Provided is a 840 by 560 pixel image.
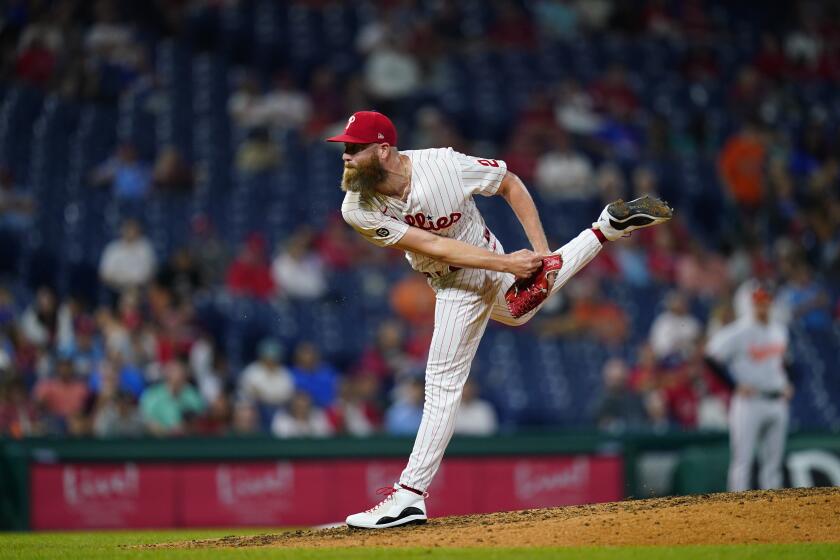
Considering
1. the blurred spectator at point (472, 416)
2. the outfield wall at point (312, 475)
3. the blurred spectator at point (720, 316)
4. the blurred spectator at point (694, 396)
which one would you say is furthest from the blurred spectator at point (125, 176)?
the blurred spectator at point (720, 316)

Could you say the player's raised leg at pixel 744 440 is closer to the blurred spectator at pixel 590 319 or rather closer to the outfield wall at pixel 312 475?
the outfield wall at pixel 312 475

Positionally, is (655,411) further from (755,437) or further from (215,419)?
(215,419)

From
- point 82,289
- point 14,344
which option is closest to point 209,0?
point 82,289

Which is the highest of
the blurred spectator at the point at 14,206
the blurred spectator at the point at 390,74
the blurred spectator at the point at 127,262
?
the blurred spectator at the point at 390,74

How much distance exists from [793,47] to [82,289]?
9797 millimetres

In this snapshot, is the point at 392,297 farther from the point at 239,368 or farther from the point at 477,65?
the point at 477,65

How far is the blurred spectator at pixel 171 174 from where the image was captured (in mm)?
13281

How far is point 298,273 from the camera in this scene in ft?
41.5

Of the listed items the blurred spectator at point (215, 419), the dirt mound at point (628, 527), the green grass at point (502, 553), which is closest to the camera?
the green grass at point (502, 553)

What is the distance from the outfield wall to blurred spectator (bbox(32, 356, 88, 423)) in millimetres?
597

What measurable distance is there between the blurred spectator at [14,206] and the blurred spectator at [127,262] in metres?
0.85

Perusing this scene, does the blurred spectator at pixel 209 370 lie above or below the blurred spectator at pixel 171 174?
below

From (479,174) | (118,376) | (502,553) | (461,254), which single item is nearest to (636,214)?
(479,174)

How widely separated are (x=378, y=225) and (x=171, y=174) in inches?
305
